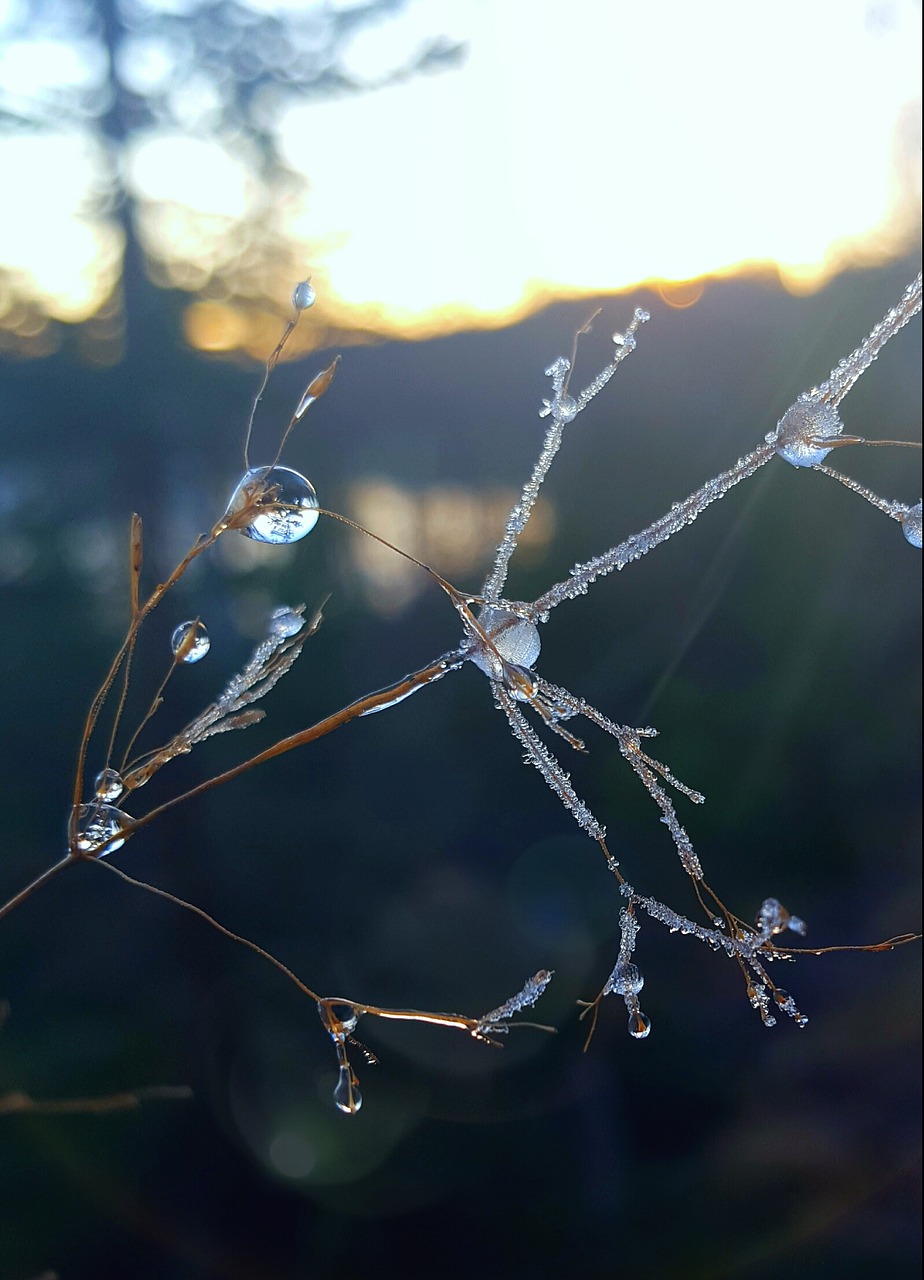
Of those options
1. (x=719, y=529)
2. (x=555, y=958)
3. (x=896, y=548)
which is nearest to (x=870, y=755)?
(x=896, y=548)

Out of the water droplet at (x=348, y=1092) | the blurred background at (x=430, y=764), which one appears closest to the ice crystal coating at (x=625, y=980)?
the water droplet at (x=348, y=1092)

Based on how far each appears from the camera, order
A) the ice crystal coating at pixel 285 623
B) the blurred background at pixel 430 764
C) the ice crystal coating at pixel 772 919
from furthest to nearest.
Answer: the blurred background at pixel 430 764, the ice crystal coating at pixel 285 623, the ice crystal coating at pixel 772 919

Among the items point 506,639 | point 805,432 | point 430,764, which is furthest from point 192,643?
point 430,764

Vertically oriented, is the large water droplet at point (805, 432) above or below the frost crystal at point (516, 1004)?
above

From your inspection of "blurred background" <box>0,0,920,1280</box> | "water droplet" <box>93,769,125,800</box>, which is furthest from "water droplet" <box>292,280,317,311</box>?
"blurred background" <box>0,0,920,1280</box>

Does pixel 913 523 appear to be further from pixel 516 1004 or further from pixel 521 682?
Answer: pixel 516 1004

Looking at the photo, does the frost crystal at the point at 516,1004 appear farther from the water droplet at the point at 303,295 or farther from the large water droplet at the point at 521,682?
the water droplet at the point at 303,295

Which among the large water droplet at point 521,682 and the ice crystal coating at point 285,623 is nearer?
the large water droplet at point 521,682
